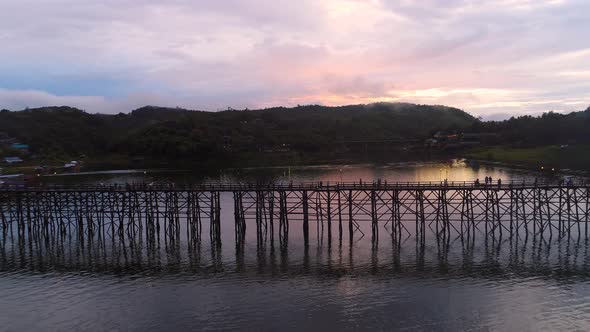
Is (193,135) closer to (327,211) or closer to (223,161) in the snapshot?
(223,161)

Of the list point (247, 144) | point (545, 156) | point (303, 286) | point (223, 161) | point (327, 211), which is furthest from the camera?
point (247, 144)

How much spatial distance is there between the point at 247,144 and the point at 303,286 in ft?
452

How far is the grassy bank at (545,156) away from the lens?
10188cm

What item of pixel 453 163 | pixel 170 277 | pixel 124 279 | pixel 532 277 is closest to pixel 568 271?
pixel 532 277

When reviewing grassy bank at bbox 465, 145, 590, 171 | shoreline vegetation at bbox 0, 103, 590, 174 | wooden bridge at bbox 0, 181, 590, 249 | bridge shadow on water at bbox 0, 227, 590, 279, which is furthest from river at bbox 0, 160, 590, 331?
shoreline vegetation at bbox 0, 103, 590, 174

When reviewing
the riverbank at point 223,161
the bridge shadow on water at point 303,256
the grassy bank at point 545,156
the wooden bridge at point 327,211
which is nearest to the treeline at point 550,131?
the grassy bank at point 545,156

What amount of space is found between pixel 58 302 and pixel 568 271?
36234 mm

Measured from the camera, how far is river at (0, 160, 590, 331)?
28.6 meters

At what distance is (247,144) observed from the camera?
169 metres

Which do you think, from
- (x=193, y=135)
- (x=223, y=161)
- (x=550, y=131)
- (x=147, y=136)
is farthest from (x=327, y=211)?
(x=147, y=136)

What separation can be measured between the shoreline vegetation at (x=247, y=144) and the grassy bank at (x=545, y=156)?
19cm

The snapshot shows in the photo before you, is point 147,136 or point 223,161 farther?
point 147,136

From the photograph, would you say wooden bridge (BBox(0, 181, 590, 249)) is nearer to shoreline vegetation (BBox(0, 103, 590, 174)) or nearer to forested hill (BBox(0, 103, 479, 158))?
shoreline vegetation (BBox(0, 103, 590, 174))

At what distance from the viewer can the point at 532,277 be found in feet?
113
